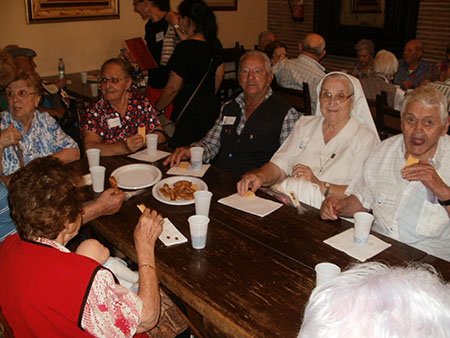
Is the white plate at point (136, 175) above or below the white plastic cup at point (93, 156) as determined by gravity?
below

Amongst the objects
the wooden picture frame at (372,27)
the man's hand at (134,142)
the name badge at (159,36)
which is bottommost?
the man's hand at (134,142)

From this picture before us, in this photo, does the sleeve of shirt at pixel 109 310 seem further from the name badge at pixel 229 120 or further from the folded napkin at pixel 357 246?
the name badge at pixel 229 120

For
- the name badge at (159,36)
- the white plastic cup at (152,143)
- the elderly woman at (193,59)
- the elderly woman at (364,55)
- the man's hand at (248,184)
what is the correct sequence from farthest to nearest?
the elderly woman at (364,55) → the name badge at (159,36) → the elderly woman at (193,59) → the white plastic cup at (152,143) → the man's hand at (248,184)

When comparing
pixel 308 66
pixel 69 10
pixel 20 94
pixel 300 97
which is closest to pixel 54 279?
pixel 20 94

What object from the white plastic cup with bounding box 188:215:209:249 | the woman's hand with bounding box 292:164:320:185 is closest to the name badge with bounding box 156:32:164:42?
the woman's hand with bounding box 292:164:320:185

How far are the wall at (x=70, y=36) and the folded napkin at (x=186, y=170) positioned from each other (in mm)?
3341

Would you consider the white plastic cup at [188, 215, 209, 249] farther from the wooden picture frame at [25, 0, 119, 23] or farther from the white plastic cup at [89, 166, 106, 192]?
the wooden picture frame at [25, 0, 119, 23]

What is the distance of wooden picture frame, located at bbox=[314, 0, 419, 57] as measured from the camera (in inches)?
223

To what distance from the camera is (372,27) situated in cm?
604

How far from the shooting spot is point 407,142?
209cm

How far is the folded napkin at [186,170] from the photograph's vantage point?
2.59 m

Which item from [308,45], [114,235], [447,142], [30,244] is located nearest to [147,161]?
[114,235]

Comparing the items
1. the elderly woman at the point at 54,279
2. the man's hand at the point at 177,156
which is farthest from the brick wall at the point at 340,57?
the elderly woman at the point at 54,279

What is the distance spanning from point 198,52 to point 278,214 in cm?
205
